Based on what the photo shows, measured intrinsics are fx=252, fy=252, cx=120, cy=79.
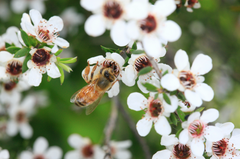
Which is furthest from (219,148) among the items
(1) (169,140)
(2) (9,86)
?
(2) (9,86)

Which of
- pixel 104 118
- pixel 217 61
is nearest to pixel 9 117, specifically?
pixel 104 118

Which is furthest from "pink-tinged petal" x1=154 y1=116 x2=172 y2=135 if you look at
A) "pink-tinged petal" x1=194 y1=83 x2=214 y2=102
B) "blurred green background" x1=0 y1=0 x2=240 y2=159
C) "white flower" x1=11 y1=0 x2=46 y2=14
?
"white flower" x1=11 y1=0 x2=46 y2=14

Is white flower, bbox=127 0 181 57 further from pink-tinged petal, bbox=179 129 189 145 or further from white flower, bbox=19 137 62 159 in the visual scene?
white flower, bbox=19 137 62 159

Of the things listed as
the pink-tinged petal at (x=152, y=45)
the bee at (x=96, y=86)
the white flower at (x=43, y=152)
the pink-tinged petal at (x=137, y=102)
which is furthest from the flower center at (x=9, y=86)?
the pink-tinged petal at (x=152, y=45)

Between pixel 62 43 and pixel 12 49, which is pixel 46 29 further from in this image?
pixel 12 49

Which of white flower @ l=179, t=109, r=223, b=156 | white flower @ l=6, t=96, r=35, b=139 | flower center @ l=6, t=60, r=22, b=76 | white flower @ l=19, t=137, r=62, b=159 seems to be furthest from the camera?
white flower @ l=6, t=96, r=35, b=139

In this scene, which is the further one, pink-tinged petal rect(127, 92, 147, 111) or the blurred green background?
the blurred green background

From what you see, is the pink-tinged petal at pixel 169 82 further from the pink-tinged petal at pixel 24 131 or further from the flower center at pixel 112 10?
the pink-tinged petal at pixel 24 131
